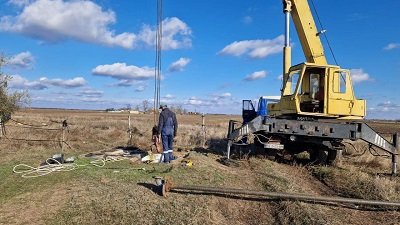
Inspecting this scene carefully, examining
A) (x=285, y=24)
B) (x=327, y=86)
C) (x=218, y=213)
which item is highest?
(x=285, y=24)

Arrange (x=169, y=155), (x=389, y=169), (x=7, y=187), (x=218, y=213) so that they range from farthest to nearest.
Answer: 1. (x=389, y=169)
2. (x=169, y=155)
3. (x=7, y=187)
4. (x=218, y=213)

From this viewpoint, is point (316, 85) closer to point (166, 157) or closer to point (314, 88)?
point (314, 88)

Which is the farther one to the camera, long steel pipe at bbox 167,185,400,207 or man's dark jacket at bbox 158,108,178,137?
man's dark jacket at bbox 158,108,178,137

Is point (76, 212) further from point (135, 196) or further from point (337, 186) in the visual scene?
point (337, 186)

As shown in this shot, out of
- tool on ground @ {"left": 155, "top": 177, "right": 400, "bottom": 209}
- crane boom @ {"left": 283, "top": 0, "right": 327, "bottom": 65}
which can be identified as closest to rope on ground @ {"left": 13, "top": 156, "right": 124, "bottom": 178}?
tool on ground @ {"left": 155, "top": 177, "right": 400, "bottom": 209}

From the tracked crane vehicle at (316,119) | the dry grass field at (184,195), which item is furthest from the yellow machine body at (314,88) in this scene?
the dry grass field at (184,195)

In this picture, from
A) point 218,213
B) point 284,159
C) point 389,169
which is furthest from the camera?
point 284,159

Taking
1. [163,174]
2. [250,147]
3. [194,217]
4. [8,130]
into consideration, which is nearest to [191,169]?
[163,174]

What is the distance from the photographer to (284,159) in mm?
14789

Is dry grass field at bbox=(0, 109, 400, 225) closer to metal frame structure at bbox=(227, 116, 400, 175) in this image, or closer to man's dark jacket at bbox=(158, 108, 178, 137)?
metal frame structure at bbox=(227, 116, 400, 175)

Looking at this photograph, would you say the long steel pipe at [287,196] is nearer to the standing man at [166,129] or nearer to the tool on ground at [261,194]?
the tool on ground at [261,194]

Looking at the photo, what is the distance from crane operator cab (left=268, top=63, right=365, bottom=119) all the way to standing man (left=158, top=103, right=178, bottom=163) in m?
3.88

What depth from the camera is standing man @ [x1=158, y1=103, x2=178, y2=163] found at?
12609mm

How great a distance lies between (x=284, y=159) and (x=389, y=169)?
3336 mm
